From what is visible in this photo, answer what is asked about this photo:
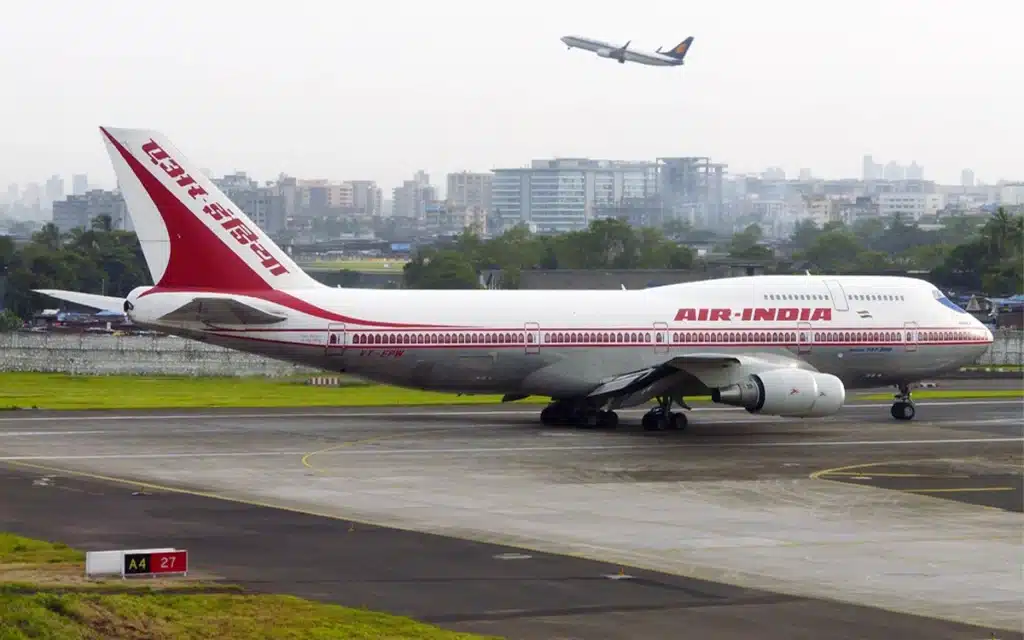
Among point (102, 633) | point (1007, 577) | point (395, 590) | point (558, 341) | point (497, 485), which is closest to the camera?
point (102, 633)

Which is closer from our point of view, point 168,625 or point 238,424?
point 168,625

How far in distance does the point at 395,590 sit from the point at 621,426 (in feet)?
93.7

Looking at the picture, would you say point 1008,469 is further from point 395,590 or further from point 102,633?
point 102,633

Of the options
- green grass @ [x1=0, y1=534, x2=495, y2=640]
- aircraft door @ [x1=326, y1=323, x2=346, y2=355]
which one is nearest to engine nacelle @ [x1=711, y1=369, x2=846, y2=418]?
aircraft door @ [x1=326, y1=323, x2=346, y2=355]

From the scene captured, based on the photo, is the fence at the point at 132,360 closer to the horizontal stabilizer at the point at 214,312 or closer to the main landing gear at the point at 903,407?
the horizontal stabilizer at the point at 214,312

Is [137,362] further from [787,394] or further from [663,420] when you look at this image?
[787,394]

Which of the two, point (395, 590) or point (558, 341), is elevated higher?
point (558, 341)

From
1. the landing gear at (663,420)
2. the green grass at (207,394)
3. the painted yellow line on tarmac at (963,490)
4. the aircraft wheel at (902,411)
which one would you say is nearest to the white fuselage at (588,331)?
the aircraft wheel at (902,411)

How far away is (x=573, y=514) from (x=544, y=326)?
17.8 metres

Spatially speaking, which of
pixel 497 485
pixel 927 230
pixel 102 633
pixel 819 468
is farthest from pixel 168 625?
pixel 927 230

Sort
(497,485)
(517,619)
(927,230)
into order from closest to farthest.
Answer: (517,619) → (497,485) → (927,230)

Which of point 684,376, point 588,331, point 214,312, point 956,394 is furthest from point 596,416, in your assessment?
point 956,394

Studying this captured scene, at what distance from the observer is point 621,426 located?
51.8 metres

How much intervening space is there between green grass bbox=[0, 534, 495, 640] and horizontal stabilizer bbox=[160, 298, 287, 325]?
72.1 feet
